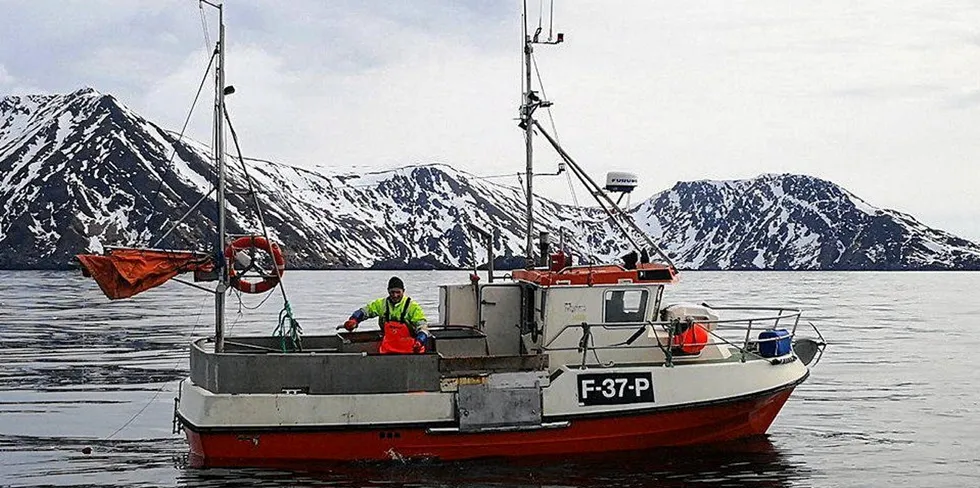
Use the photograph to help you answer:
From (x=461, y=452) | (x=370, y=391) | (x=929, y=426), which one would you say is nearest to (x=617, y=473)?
(x=461, y=452)

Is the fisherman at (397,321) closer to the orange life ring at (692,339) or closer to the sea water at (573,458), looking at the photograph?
the sea water at (573,458)

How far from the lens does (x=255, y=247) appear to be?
16047mm

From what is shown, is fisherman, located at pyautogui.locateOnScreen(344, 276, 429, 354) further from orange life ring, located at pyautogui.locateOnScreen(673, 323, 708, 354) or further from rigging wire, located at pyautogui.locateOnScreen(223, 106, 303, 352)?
orange life ring, located at pyautogui.locateOnScreen(673, 323, 708, 354)

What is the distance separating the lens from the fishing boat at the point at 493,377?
15.2m

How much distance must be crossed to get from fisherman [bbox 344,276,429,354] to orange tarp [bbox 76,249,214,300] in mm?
2429

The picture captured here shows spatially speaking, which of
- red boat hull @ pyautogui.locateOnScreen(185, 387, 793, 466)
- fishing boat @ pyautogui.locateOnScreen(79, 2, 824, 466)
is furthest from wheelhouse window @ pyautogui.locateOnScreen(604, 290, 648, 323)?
red boat hull @ pyautogui.locateOnScreen(185, 387, 793, 466)

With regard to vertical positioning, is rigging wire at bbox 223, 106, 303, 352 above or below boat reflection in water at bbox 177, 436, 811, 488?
above

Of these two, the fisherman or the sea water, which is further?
the fisherman

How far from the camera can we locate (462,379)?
15555 mm

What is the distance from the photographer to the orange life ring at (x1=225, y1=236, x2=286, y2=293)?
51.5ft

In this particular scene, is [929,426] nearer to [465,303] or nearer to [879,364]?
[465,303]

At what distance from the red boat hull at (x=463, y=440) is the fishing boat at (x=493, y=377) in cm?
2

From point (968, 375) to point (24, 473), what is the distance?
937 inches

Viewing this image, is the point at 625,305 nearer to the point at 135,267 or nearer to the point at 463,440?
the point at 463,440
